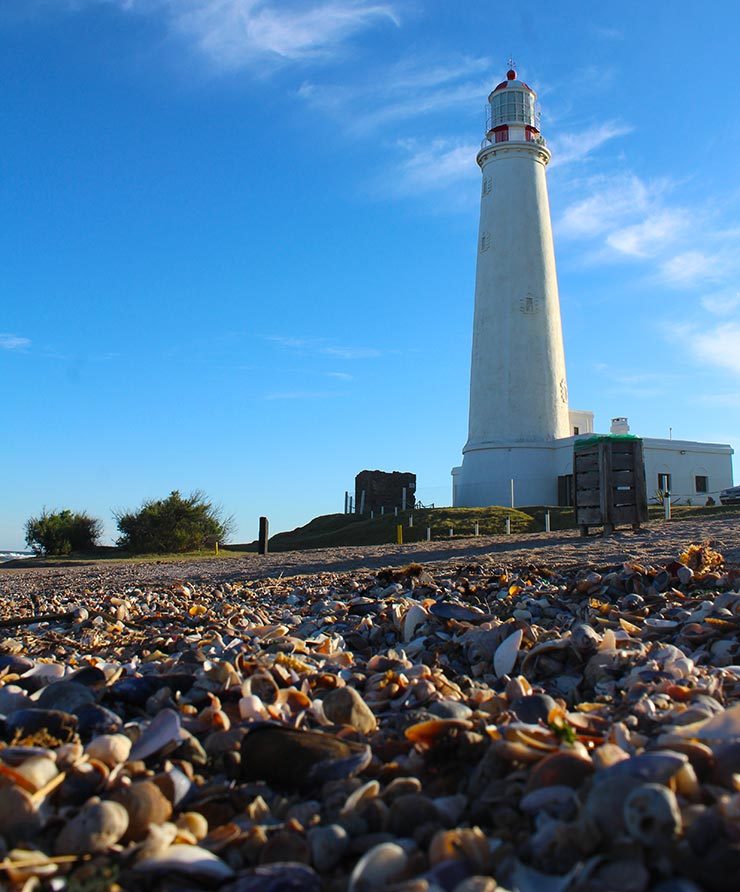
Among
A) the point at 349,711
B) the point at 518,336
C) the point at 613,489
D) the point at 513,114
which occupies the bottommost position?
the point at 349,711

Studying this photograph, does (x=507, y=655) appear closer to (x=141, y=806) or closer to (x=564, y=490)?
(x=141, y=806)

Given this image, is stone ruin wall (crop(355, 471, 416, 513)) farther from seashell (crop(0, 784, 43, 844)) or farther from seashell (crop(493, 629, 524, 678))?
seashell (crop(0, 784, 43, 844))

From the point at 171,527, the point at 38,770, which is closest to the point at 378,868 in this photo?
the point at 38,770

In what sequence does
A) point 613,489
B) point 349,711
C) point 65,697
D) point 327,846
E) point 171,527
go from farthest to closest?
point 171,527, point 613,489, point 65,697, point 349,711, point 327,846

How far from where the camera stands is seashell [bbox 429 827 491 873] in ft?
5.33

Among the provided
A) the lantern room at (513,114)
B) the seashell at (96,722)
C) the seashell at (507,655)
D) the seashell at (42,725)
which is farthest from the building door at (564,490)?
the seashell at (42,725)

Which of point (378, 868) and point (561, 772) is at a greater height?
point (561, 772)

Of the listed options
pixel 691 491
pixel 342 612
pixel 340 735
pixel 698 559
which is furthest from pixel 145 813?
pixel 691 491

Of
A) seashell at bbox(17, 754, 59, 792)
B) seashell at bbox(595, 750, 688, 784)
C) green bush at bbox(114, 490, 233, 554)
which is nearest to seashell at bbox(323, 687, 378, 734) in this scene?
seashell at bbox(17, 754, 59, 792)

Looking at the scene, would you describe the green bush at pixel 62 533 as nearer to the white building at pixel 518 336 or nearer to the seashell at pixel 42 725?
the white building at pixel 518 336

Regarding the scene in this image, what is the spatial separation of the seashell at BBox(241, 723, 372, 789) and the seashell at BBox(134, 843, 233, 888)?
19.7 inches

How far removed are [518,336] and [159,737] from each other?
34.0 m

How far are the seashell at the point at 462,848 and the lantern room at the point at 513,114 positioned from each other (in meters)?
37.6

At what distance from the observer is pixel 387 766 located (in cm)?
217
